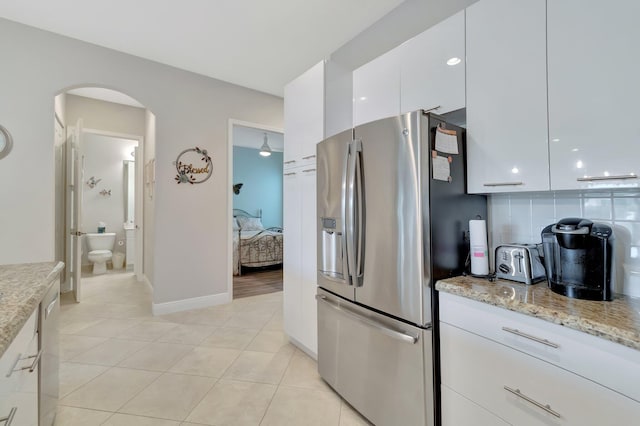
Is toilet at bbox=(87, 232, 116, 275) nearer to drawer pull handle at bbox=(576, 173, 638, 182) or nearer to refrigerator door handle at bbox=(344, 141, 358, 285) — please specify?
refrigerator door handle at bbox=(344, 141, 358, 285)

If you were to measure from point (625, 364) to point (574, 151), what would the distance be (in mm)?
804

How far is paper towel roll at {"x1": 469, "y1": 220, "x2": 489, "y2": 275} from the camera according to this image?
4.77 feet

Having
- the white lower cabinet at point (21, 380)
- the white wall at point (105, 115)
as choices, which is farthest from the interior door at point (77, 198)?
the white lower cabinet at point (21, 380)

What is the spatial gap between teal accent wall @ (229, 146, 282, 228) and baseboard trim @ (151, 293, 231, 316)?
409cm

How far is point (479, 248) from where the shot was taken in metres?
1.45

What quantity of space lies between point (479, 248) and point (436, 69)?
107 centimetres

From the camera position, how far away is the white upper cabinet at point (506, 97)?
1.30 m

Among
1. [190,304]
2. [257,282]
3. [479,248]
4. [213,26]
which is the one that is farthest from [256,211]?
[479,248]

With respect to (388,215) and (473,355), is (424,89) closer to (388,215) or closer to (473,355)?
(388,215)

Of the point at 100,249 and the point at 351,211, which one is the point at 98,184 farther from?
the point at 351,211

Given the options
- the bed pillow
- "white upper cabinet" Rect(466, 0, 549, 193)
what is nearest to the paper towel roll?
"white upper cabinet" Rect(466, 0, 549, 193)

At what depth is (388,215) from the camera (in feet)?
4.91

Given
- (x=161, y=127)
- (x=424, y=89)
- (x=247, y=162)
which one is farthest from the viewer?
(x=247, y=162)

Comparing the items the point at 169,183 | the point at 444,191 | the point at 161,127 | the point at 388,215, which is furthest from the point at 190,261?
the point at 444,191
